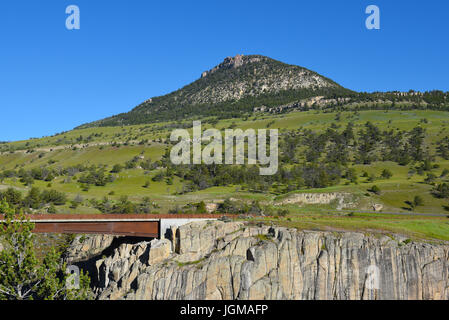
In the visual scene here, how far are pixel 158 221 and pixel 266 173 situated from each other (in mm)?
60974

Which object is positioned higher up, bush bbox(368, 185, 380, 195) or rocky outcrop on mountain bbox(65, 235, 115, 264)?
bush bbox(368, 185, 380, 195)

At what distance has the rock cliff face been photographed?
136 feet

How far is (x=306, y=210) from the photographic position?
2618 inches

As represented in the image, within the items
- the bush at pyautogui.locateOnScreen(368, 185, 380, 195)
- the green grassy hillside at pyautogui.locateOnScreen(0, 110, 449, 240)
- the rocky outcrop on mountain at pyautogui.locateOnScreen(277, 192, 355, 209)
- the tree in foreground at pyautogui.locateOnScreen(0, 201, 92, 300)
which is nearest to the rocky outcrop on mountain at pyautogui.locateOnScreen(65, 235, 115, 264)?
the green grassy hillside at pyautogui.locateOnScreen(0, 110, 449, 240)

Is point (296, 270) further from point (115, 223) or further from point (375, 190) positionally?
point (375, 190)

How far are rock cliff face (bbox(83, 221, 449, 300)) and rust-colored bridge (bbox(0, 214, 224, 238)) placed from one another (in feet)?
15.8

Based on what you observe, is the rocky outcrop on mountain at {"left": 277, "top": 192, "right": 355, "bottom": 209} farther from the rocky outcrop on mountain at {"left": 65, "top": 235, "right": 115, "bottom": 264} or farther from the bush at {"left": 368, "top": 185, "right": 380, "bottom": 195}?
the rocky outcrop on mountain at {"left": 65, "top": 235, "right": 115, "bottom": 264}

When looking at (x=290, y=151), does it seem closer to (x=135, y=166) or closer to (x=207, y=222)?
(x=135, y=166)

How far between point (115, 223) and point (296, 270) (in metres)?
24.7

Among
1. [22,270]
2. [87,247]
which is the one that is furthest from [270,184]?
[22,270]

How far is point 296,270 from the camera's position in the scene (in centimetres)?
4278

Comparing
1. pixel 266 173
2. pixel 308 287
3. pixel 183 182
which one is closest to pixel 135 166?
pixel 183 182

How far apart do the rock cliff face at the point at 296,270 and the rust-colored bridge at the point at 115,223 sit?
4.81 meters
